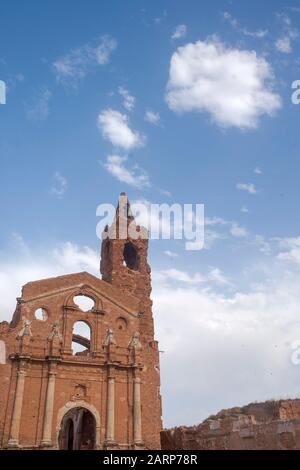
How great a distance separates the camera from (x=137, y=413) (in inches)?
891

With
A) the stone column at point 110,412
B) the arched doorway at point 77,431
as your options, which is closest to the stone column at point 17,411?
the arched doorway at point 77,431

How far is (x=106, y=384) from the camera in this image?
23.1 metres

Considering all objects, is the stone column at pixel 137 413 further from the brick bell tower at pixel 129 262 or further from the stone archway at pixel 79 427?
the brick bell tower at pixel 129 262

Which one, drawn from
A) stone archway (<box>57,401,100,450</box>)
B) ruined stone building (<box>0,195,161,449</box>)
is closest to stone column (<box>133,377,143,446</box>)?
ruined stone building (<box>0,195,161,449</box>)

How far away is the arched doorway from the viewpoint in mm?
24438

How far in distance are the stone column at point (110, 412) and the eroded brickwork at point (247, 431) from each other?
481 cm

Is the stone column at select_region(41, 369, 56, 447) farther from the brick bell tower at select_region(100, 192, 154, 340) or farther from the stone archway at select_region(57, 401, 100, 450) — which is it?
the brick bell tower at select_region(100, 192, 154, 340)

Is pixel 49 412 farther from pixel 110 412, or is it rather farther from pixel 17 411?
pixel 110 412

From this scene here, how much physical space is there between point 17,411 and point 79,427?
21.0ft

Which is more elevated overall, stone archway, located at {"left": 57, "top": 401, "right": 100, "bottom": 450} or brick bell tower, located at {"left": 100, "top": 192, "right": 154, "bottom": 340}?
brick bell tower, located at {"left": 100, "top": 192, "right": 154, "bottom": 340}

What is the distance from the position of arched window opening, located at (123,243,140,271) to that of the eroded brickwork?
33.6 ft
